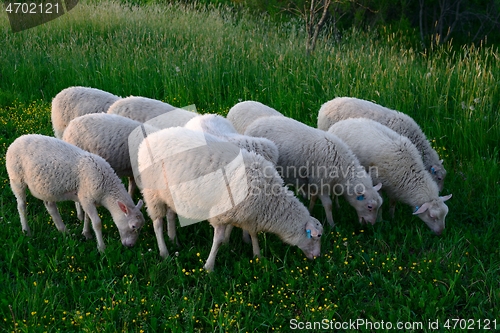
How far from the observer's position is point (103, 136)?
16.8 ft

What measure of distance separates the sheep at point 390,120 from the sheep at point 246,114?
650 millimetres

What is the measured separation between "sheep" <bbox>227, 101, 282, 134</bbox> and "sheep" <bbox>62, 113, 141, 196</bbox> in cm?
130

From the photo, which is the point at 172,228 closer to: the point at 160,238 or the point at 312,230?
the point at 160,238

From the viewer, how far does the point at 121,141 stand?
516cm

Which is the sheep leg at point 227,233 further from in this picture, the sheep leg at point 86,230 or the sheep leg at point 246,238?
the sheep leg at point 86,230

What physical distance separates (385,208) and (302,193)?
97 centimetres

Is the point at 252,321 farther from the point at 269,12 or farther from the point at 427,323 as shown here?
the point at 269,12

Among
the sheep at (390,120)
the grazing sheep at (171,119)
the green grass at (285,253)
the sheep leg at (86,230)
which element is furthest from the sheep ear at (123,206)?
the sheep at (390,120)

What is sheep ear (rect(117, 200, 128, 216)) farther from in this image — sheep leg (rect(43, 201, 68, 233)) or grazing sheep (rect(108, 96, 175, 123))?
grazing sheep (rect(108, 96, 175, 123))

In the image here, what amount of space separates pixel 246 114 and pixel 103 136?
1.72m

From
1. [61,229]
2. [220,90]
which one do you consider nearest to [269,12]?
[220,90]

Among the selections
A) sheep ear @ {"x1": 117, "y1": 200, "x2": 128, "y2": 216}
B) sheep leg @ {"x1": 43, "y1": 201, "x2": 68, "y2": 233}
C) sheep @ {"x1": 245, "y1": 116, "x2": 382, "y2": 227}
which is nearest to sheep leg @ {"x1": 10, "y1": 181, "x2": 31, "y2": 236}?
sheep leg @ {"x1": 43, "y1": 201, "x2": 68, "y2": 233}

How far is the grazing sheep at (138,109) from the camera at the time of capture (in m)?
5.84

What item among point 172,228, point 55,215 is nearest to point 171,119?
point 172,228
